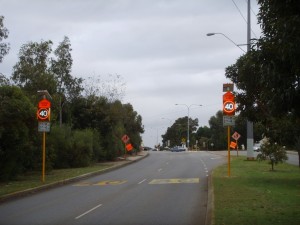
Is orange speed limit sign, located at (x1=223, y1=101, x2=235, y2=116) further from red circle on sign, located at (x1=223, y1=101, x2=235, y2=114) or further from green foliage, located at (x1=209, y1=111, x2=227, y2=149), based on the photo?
green foliage, located at (x1=209, y1=111, x2=227, y2=149)

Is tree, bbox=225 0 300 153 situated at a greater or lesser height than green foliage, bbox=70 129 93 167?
greater

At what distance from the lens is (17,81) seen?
3544cm

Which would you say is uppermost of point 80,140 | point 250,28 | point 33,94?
point 250,28

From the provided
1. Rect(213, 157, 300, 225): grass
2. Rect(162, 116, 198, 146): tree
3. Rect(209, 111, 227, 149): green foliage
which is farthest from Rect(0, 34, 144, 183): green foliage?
Rect(162, 116, 198, 146): tree

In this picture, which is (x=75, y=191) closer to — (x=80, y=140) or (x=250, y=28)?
(x=80, y=140)

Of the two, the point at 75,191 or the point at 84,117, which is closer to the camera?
the point at 75,191

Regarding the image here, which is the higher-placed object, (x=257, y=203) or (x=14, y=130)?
(x=14, y=130)

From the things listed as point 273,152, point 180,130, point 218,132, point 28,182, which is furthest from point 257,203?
point 180,130

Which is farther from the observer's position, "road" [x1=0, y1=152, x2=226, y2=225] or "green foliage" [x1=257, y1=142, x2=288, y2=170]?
"green foliage" [x1=257, y1=142, x2=288, y2=170]

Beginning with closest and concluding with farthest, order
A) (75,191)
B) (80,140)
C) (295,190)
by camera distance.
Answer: (295,190)
(75,191)
(80,140)

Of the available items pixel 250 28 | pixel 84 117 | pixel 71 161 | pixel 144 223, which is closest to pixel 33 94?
pixel 71 161

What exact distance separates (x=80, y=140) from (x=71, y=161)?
1.84m

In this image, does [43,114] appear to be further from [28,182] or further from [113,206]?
[113,206]

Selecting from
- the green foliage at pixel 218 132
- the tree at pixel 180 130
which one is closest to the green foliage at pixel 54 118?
the green foliage at pixel 218 132
